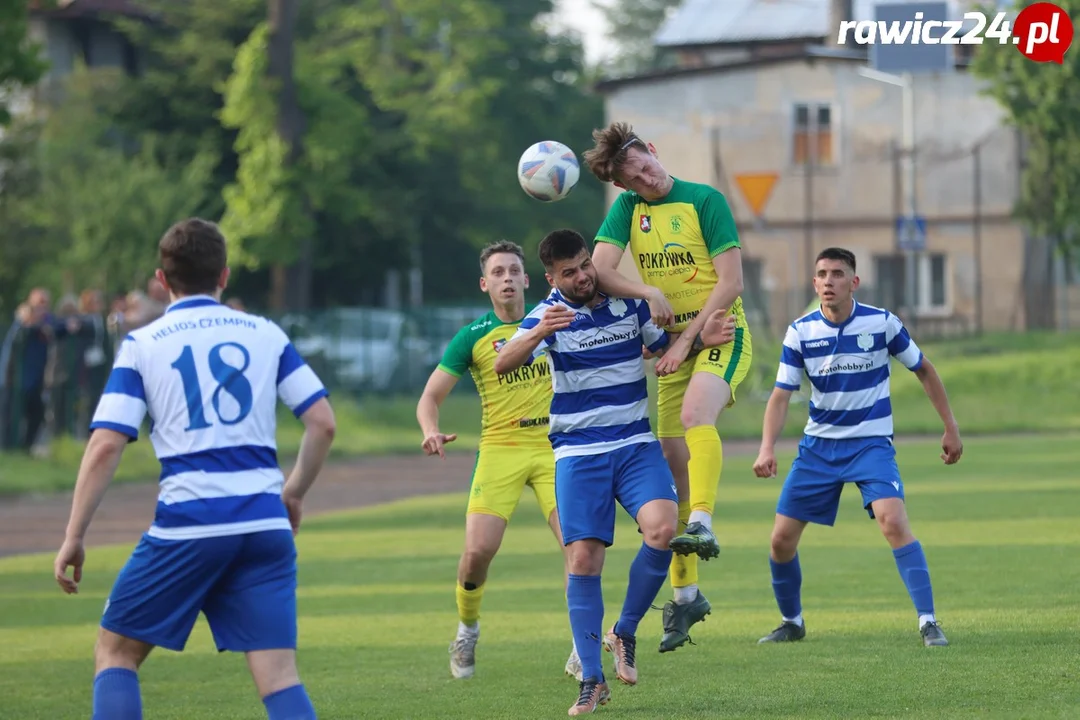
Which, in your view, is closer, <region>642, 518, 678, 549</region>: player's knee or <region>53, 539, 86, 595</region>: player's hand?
<region>53, 539, 86, 595</region>: player's hand

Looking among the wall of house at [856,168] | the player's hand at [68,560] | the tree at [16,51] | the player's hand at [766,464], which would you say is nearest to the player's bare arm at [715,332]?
the player's hand at [766,464]

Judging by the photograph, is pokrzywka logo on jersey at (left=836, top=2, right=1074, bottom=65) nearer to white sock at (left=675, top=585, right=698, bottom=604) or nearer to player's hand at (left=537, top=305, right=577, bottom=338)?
white sock at (left=675, top=585, right=698, bottom=604)

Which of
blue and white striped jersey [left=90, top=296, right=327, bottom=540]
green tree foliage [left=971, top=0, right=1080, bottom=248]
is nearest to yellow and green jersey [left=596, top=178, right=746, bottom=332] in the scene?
blue and white striped jersey [left=90, top=296, right=327, bottom=540]

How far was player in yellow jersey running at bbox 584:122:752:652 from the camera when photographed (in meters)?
8.55

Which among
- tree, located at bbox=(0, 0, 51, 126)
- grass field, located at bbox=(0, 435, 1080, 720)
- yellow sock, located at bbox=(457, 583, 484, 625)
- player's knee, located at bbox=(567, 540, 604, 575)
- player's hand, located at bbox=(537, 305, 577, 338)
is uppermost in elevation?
tree, located at bbox=(0, 0, 51, 126)

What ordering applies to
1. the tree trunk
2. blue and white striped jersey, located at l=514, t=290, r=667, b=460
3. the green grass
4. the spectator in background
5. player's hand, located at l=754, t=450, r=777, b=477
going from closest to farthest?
blue and white striped jersey, located at l=514, t=290, r=667, b=460 < player's hand, located at l=754, t=450, r=777, b=477 < the spectator in background < the green grass < the tree trunk

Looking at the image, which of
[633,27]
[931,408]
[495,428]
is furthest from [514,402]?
[633,27]

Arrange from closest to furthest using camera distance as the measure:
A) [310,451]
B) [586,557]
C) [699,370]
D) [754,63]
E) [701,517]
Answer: [310,451], [586,557], [701,517], [699,370], [754,63]

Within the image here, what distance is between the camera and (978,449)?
25438 mm

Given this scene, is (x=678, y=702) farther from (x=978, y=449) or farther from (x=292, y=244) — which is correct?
(x=292, y=244)

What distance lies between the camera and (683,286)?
8.83 metres

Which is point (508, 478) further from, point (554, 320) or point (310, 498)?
point (310, 498)

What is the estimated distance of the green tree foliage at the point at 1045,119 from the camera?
3425 cm

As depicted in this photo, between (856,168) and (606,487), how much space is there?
3544 cm
